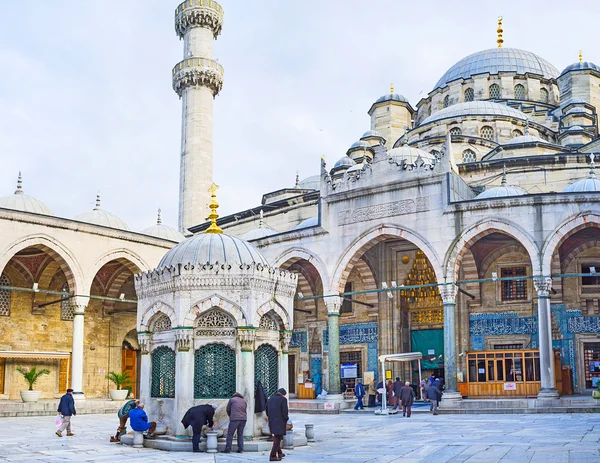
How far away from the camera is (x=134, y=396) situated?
2388 cm

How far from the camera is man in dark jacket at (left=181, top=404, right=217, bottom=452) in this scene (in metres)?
9.09

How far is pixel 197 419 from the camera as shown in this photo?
9.09 m

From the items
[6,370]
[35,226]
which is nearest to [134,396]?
[6,370]

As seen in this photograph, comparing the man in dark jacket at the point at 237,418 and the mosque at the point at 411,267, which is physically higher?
the mosque at the point at 411,267

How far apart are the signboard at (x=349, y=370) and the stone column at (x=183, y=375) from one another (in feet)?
42.3

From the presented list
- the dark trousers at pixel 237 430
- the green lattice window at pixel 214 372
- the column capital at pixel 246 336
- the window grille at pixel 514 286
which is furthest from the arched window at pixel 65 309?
the dark trousers at pixel 237 430

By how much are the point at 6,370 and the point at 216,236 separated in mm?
13396

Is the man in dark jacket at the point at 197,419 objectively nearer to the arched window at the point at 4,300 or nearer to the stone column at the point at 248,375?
the stone column at the point at 248,375

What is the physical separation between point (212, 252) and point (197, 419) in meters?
2.19

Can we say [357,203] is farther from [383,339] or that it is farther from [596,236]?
[596,236]

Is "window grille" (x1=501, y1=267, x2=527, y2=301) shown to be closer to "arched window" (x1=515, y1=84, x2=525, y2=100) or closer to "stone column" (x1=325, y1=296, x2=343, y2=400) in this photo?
"stone column" (x1=325, y1=296, x2=343, y2=400)

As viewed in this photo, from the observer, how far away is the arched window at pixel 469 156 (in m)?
24.8

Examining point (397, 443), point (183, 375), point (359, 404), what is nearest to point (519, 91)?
point (359, 404)

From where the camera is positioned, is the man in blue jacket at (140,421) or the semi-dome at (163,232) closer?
the man in blue jacket at (140,421)
